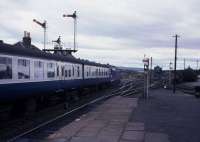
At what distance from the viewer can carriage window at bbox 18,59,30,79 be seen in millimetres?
17138

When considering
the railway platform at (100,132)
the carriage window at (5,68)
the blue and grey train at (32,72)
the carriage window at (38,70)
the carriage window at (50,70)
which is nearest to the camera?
the railway platform at (100,132)

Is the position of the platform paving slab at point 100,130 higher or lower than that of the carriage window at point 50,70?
lower

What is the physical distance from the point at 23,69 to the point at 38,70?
7.69 feet

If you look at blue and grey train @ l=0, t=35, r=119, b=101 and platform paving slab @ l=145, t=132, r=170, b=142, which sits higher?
blue and grey train @ l=0, t=35, r=119, b=101

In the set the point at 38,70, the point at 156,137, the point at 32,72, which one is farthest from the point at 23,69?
the point at 156,137

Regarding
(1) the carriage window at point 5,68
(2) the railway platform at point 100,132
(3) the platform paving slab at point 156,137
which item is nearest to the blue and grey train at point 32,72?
(1) the carriage window at point 5,68

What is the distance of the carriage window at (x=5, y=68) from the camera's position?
596 inches

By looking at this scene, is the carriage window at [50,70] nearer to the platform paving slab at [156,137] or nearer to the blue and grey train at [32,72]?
the blue and grey train at [32,72]

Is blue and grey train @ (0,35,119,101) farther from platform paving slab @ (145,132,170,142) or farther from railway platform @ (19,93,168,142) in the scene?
platform paving slab @ (145,132,170,142)

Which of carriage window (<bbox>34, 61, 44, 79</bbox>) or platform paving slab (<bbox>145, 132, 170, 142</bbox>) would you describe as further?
carriage window (<bbox>34, 61, 44, 79</bbox>)

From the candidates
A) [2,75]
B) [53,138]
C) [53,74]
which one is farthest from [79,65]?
[53,138]

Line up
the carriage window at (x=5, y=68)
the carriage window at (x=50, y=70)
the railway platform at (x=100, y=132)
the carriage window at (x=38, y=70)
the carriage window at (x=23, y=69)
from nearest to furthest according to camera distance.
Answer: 1. the railway platform at (x=100, y=132)
2. the carriage window at (x=5, y=68)
3. the carriage window at (x=23, y=69)
4. the carriage window at (x=38, y=70)
5. the carriage window at (x=50, y=70)

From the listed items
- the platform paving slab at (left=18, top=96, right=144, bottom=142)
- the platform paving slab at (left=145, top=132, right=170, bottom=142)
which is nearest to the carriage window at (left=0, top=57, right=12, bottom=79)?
the platform paving slab at (left=18, top=96, right=144, bottom=142)

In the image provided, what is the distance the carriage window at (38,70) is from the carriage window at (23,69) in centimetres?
110
